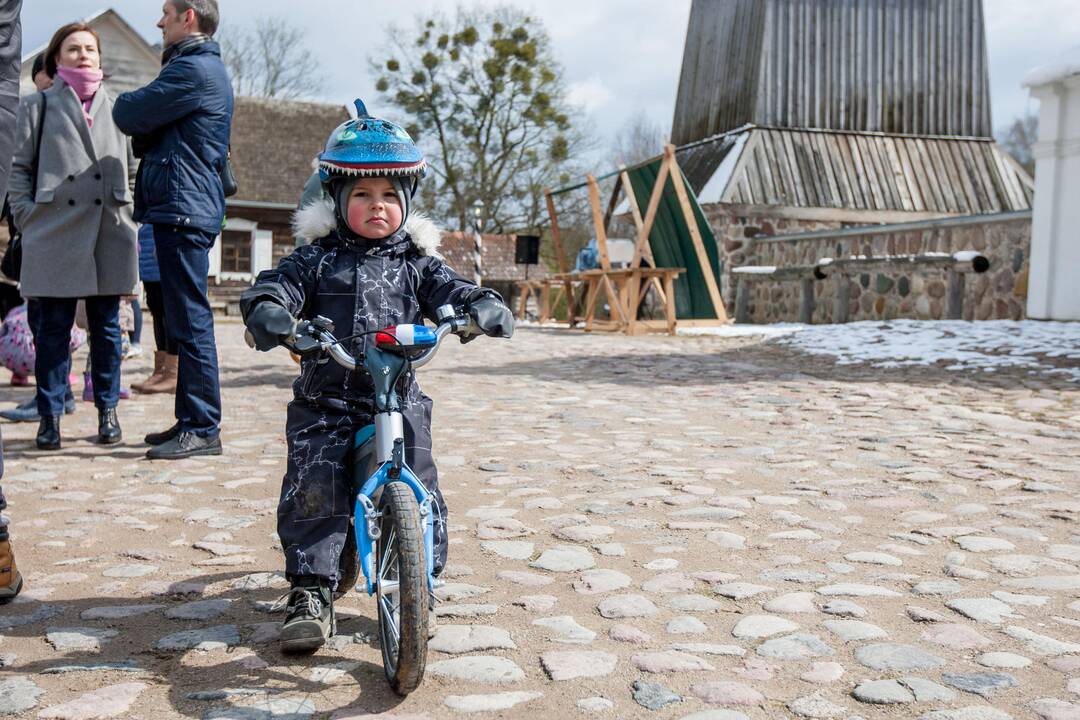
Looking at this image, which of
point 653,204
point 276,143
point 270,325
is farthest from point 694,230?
point 276,143

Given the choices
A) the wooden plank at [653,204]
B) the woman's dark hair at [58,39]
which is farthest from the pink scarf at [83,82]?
the wooden plank at [653,204]

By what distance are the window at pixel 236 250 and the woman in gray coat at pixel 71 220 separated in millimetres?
24868

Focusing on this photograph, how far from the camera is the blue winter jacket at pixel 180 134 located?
4.51 metres

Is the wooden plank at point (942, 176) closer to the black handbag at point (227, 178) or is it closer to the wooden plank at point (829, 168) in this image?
the wooden plank at point (829, 168)

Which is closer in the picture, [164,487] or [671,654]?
[671,654]

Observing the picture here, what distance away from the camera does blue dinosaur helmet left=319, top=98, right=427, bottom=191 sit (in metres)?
2.57

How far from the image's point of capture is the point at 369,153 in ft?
8.46

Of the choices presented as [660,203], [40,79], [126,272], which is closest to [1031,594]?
[126,272]

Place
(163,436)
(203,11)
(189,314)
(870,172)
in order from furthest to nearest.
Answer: (870,172) → (163,436) → (203,11) → (189,314)

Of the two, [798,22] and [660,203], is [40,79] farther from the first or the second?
[798,22]

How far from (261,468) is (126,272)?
126 centimetres

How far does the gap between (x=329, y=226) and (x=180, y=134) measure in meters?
2.29

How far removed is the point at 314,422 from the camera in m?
2.62

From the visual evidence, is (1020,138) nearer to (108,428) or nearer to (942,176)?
(942,176)
